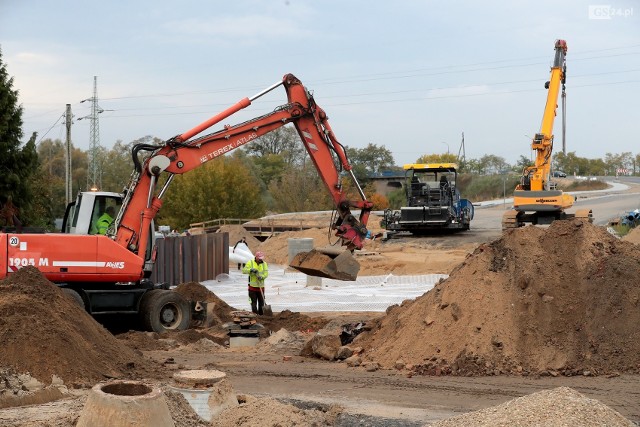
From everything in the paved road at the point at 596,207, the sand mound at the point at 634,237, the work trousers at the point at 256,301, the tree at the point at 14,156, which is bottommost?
the work trousers at the point at 256,301

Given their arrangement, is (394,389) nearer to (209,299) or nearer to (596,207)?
(209,299)

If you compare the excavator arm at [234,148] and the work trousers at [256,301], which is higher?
the excavator arm at [234,148]

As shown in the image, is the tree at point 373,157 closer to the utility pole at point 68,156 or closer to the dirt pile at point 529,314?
the utility pole at point 68,156

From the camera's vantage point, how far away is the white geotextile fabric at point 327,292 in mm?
19938

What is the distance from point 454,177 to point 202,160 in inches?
742

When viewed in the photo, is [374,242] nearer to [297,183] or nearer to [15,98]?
[15,98]

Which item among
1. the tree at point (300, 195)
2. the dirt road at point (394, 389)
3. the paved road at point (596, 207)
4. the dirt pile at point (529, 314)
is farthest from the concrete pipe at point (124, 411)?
the tree at point (300, 195)

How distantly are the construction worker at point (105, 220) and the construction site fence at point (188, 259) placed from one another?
846 cm

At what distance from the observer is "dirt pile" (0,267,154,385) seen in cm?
980

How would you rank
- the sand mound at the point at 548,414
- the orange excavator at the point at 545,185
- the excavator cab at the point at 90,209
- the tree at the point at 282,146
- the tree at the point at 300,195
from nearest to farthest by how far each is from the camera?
the sand mound at the point at 548,414, the excavator cab at the point at 90,209, the orange excavator at the point at 545,185, the tree at the point at 300,195, the tree at the point at 282,146

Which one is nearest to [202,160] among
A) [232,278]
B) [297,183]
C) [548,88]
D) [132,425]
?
[132,425]

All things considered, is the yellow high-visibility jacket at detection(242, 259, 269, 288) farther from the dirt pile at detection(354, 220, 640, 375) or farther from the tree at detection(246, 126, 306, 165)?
the tree at detection(246, 126, 306, 165)

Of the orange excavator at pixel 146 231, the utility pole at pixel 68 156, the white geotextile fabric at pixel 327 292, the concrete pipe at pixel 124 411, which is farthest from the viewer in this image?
the utility pole at pixel 68 156

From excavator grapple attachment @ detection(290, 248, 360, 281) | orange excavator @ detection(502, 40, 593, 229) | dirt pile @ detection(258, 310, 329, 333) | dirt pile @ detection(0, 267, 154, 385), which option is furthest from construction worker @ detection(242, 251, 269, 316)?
orange excavator @ detection(502, 40, 593, 229)
